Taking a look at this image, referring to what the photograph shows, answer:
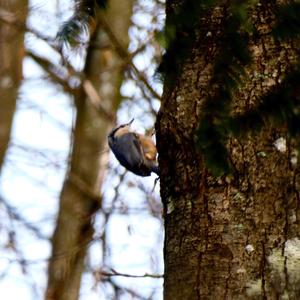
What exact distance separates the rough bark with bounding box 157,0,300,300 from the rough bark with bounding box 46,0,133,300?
10.0 feet

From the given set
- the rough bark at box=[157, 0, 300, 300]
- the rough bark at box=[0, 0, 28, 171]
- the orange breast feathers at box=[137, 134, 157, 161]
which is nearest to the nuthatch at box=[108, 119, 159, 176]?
the orange breast feathers at box=[137, 134, 157, 161]

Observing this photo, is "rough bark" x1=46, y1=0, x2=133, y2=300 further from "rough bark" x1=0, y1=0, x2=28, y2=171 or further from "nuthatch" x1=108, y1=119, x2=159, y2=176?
"nuthatch" x1=108, y1=119, x2=159, y2=176

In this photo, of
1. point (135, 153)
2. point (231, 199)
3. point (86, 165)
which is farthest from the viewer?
point (86, 165)

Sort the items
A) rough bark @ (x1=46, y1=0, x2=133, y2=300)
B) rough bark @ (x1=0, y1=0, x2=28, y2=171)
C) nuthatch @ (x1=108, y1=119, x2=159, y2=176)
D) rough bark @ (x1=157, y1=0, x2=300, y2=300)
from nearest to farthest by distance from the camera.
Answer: rough bark @ (x1=157, y1=0, x2=300, y2=300)
nuthatch @ (x1=108, y1=119, x2=159, y2=176)
rough bark @ (x1=46, y1=0, x2=133, y2=300)
rough bark @ (x1=0, y1=0, x2=28, y2=171)

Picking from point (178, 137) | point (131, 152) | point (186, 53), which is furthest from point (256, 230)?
point (131, 152)

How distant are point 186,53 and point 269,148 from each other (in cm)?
51

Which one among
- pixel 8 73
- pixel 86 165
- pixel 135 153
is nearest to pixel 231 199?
pixel 135 153

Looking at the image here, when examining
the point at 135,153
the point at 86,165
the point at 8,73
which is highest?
the point at 8,73

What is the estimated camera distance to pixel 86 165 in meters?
5.78

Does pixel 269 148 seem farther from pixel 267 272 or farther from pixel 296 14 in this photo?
pixel 296 14

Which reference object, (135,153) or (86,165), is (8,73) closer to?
(86,165)

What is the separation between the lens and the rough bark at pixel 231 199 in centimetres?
222

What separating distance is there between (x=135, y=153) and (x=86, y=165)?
1886 mm

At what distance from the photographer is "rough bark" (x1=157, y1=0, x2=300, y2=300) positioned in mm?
2223
